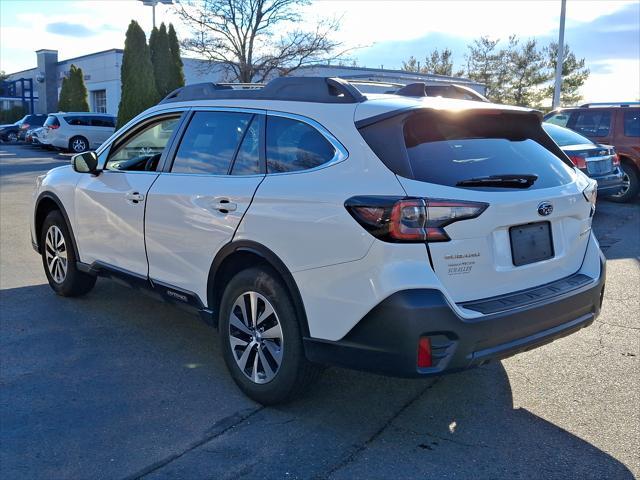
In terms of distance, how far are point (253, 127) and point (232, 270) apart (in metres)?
0.90

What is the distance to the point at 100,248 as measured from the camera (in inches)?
206

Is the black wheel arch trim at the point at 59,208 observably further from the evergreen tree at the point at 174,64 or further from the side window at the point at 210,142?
the evergreen tree at the point at 174,64

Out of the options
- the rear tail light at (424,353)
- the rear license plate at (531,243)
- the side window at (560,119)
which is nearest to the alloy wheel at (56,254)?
the rear tail light at (424,353)

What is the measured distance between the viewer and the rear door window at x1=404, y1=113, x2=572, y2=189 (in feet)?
10.9

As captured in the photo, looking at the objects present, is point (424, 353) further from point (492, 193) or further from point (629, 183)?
point (629, 183)

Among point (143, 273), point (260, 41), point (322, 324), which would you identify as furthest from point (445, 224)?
point (260, 41)

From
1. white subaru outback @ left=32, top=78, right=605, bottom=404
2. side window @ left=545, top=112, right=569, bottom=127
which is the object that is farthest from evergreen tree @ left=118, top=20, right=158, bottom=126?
white subaru outback @ left=32, top=78, right=605, bottom=404

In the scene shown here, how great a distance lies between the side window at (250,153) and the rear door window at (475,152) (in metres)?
1.00

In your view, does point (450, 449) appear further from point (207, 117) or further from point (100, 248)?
point (100, 248)

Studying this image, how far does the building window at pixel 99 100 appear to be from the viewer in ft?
142

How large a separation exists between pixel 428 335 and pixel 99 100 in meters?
44.9

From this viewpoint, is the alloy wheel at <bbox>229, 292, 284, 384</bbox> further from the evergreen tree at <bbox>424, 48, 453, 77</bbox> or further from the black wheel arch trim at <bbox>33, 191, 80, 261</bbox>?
the evergreen tree at <bbox>424, 48, 453, 77</bbox>

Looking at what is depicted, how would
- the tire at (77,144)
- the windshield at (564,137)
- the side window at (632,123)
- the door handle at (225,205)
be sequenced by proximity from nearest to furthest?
the door handle at (225,205) → the windshield at (564,137) → the side window at (632,123) → the tire at (77,144)

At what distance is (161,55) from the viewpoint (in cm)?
3050
